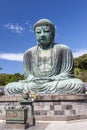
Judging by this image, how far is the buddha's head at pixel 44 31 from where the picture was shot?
1315 cm

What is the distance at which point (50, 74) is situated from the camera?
12688mm

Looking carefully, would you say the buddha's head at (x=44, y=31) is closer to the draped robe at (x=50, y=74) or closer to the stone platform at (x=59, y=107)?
the draped robe at (x=50, y=74)

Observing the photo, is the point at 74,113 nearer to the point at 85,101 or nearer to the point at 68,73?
the point at 85,101

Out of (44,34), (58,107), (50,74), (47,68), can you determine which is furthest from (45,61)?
(58,107)

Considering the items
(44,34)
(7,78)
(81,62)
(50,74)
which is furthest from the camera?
(81,62)

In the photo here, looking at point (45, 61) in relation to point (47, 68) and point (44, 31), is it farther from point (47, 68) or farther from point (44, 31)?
point (44, 31)

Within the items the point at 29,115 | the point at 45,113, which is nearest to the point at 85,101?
the point at 45,113

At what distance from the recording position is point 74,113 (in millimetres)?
11125

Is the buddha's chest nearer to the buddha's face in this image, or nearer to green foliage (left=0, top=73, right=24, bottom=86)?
the buddha's face

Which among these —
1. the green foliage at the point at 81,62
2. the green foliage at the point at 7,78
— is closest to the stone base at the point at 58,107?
the green foliage at the point at 7,78

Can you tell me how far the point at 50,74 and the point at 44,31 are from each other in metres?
1.91

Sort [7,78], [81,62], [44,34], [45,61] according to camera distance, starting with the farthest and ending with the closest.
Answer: [81,62] → [7,78] → [44,34] → [45,61]

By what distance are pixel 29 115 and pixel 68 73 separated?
9.88 feet

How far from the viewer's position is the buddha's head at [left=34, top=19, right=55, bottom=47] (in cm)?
1315
